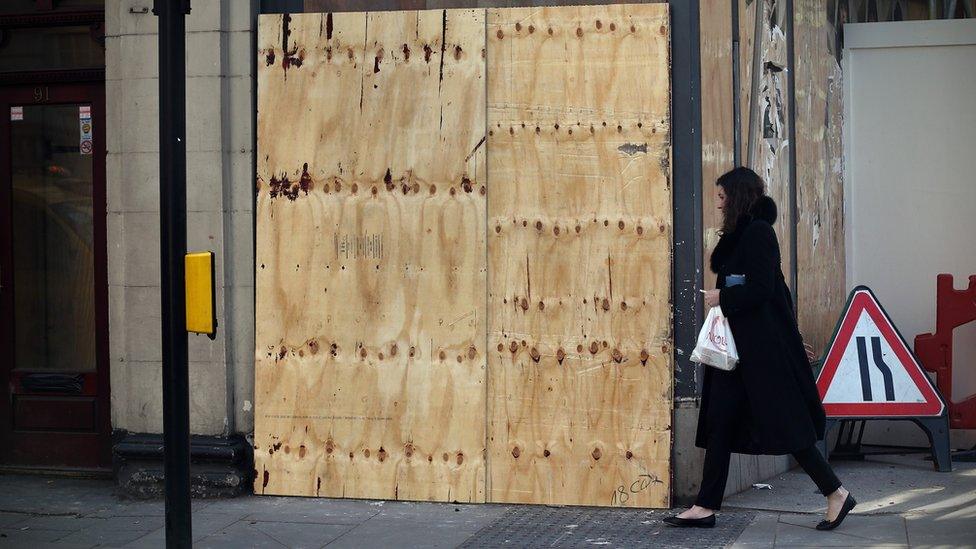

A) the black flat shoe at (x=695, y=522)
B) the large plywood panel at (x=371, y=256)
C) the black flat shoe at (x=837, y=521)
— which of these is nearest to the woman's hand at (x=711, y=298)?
the black flat shoe at (x=695, y=522)

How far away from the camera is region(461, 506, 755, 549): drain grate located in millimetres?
7078

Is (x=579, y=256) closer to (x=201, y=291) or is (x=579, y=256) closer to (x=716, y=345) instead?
(x=716, y=345)

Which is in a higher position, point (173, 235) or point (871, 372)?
point (173, 235)

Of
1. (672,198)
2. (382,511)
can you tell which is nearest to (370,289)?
(382,511)

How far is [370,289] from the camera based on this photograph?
26.9 ft

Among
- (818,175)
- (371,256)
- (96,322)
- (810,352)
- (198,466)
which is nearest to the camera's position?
(371,256)

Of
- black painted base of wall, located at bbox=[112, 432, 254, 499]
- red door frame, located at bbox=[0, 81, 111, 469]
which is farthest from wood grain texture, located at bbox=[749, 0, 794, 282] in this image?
red door frame, located at bbox=[0, 81, 111, 469]

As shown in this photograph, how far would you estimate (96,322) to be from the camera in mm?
9070

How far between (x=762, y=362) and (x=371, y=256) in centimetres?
242

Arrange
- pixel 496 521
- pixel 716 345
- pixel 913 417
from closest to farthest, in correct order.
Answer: pixel 716 345 → pixel 496 521 → pixel 913 417

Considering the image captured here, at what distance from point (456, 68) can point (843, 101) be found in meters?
3.71

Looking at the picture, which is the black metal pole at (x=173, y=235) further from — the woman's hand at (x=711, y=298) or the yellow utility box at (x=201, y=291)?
the woman's hand at (x=711, y=298)

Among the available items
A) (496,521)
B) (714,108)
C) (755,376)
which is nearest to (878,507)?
(755,376)

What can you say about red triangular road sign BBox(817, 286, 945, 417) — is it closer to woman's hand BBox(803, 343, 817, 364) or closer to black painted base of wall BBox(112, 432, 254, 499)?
woman's hand BBox(803, 343, 817, 364)
